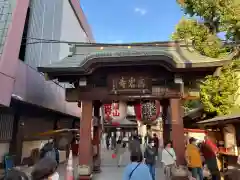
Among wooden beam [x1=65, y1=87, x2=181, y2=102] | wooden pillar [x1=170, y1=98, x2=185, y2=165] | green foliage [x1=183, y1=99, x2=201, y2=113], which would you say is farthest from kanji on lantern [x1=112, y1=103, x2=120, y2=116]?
green foliage [x1=183, y1=99, x2=201, y2=113]

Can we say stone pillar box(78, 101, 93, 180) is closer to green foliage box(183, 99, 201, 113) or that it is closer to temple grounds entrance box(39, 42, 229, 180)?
temple grounds entrance box(39, 42, 229, 180)

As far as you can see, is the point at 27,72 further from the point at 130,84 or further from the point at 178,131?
the point at 178,131

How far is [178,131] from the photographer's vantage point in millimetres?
8312

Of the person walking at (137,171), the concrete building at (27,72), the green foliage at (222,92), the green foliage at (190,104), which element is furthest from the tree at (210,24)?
the person walking at (137,171)

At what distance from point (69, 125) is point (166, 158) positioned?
1022 cm

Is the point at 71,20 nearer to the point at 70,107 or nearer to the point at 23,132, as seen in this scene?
the point at 70,107

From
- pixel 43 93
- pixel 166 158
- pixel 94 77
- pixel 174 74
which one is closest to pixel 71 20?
pixel 43 93

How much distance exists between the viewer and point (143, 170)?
12.9ft

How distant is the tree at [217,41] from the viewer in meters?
14.6

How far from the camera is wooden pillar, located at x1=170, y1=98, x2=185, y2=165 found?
8039 millimetres

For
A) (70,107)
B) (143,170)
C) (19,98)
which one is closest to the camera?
(143,170)

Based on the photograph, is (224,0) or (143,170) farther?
(224,0)

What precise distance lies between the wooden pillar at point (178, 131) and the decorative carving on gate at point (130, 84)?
3.67 ft

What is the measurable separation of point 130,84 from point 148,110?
4.86 ft
